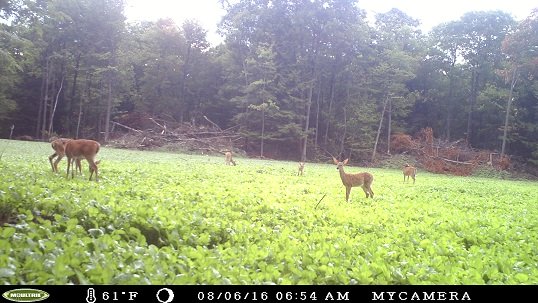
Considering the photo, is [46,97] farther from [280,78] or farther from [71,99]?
[280,78]

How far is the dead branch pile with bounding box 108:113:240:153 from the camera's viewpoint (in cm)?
3138

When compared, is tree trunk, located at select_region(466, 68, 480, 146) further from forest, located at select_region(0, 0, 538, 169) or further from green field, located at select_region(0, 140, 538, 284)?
green field, located at select_region(0, 140, 538, 284)

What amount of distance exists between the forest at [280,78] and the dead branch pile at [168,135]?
0.34 meters

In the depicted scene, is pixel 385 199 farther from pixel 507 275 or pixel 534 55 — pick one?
pixel 534 55

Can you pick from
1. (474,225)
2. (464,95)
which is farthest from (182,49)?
(474,225)

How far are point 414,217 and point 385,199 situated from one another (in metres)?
2.57

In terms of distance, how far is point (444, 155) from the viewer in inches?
1341

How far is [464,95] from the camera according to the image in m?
40.8
